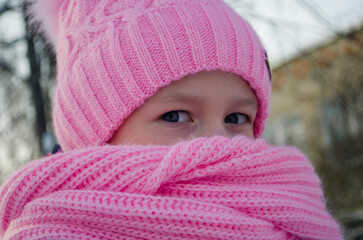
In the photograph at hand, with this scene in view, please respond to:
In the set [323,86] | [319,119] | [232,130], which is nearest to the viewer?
[232,130]

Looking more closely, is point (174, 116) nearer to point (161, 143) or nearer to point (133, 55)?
point (161, 143)

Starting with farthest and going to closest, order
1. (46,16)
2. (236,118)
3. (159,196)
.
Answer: (46,16) → (236,118) → (159,196)

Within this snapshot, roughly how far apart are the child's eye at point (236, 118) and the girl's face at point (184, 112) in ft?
0.17

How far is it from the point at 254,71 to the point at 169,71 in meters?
0.31

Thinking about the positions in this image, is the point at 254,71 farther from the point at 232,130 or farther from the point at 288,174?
the point at 288,174

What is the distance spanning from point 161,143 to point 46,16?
0.81 metres

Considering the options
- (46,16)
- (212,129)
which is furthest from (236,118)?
(46,16)

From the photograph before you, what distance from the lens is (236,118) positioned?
52.1 inches

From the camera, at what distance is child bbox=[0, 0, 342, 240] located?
38.6 inches

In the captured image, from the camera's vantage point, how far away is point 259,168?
111 centimetres

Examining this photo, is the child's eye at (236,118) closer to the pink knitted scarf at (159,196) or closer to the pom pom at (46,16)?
the pink knitted scarf at (159,196)

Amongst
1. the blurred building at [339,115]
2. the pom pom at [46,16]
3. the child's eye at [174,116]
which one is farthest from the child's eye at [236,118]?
the blurred building at [339,115]

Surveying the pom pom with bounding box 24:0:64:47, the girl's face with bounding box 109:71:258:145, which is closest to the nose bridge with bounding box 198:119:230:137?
the girl's face with bounding box 109:71:258:145

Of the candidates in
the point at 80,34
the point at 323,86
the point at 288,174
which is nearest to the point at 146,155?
the point at 288,174
